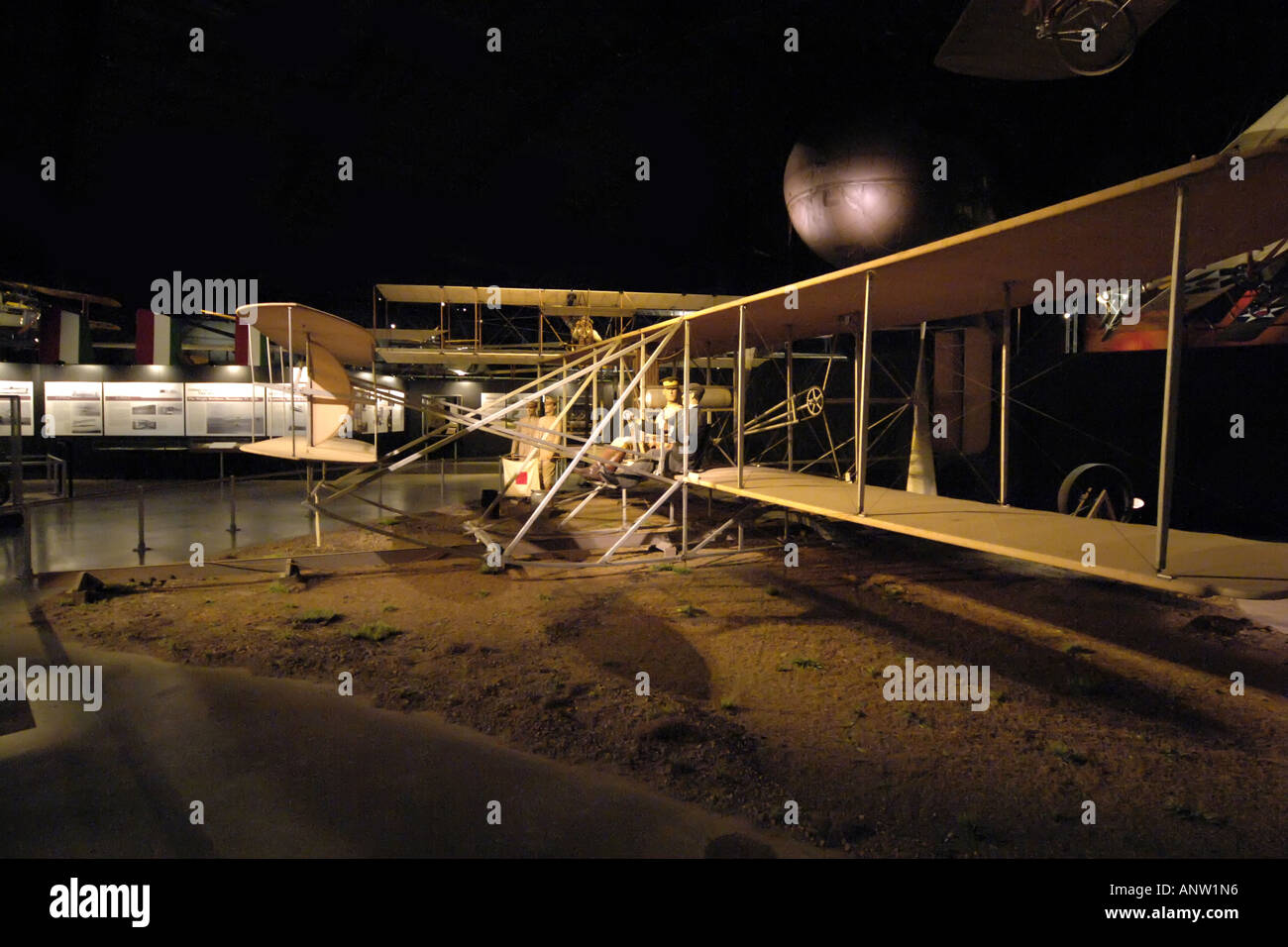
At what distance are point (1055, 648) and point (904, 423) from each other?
39.6ft

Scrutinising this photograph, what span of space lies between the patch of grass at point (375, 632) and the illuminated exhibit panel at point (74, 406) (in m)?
16.9

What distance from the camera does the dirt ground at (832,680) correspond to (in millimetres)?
3453

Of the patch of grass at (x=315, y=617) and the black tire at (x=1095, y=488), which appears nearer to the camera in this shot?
the patch of grass at (x=315, y=617)

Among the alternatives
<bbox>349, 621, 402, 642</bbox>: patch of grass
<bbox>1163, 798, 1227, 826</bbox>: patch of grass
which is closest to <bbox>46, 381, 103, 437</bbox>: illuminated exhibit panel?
<bbox>349, 621, 402, 642</bbox>: patch of grass

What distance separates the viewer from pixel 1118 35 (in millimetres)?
6766

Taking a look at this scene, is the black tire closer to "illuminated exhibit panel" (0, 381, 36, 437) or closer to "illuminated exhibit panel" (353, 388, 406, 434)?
"illuminated exhibit panel" (353, 388, 406, 434)

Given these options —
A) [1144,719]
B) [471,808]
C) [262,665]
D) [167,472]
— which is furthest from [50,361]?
[1144,719]

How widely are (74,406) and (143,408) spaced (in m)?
1.62

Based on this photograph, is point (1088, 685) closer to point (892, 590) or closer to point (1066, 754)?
point (1066, 754)

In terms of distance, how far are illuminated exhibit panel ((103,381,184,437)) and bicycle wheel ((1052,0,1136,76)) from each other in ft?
66.1

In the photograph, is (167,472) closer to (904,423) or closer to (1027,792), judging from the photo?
(904,423)

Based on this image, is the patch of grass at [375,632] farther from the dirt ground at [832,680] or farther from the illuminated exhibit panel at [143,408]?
the illuminated exhibit panel at [143,408]

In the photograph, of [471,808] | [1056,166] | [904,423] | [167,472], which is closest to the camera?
[471,808]

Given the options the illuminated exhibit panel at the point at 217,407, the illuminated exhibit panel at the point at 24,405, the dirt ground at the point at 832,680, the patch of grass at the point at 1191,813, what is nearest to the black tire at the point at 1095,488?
the dirt ground at the point at 832,680
